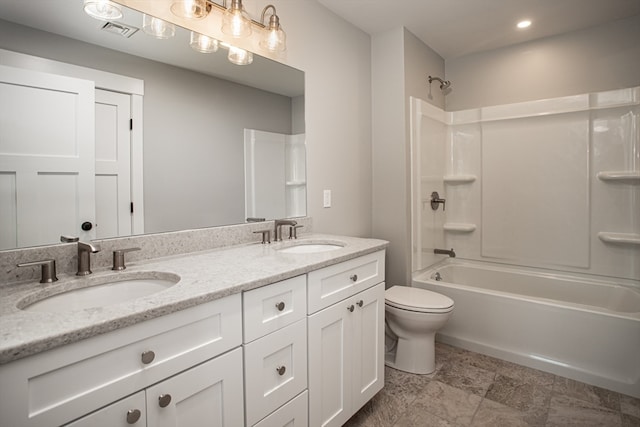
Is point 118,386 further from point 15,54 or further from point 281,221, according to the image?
point 281,221

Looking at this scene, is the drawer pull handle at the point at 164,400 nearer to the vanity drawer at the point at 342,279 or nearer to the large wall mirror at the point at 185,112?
the vanity drawer at the point at 342,279

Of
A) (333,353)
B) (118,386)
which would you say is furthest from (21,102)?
(333,353)

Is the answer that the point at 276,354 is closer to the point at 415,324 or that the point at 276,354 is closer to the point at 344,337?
the point at 344,337

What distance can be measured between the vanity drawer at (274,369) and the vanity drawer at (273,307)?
28 mm

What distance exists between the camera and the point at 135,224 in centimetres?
136

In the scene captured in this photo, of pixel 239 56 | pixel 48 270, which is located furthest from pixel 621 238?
pixel 48 270

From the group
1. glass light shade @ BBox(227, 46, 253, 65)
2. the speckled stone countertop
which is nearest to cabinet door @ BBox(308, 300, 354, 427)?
the speckled stone countertop

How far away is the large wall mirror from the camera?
3.81 ft

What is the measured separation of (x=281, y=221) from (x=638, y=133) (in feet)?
8.79

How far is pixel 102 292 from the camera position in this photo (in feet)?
3.71

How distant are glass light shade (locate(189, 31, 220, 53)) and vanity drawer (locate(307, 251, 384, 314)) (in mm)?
1161

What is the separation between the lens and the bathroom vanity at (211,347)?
707mm

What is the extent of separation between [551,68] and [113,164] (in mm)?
3268

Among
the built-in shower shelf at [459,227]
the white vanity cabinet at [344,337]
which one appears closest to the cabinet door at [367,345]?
the white vanity cabinet at [344,337]
